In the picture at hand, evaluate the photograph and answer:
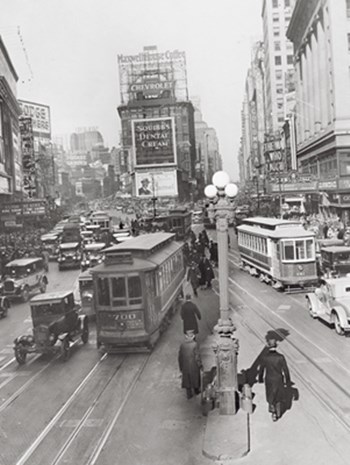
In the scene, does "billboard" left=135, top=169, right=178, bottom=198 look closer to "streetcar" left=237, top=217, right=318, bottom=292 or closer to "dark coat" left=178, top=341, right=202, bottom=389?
"streetcar" left=237, top=217, right=318, bottom=292

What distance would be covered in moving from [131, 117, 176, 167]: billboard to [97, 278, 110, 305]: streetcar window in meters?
92.6

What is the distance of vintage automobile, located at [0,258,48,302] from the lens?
27016 millimetres

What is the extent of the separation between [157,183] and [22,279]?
81.7m

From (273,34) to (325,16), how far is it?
7031cm

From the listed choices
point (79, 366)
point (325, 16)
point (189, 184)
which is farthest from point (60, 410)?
point (189, 184)

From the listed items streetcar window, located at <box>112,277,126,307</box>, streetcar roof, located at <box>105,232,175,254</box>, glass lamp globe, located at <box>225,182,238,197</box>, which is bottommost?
streetcar window, located at <box>112,277,126,307</box>

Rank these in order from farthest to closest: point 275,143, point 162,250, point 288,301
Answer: point 275,143, point 288,301, point 162,250

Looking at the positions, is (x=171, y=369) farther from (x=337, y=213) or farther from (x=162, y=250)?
(x=337, y=213)

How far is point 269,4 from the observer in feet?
396

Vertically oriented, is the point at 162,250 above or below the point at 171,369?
above

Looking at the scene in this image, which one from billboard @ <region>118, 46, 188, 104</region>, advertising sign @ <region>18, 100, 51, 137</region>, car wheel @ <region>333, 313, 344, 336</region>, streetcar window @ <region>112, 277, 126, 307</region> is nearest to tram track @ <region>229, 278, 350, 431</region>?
car wheel @ <region>333, 313, 344, 336</region>

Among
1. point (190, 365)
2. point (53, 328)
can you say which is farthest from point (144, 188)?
point (190, 365)

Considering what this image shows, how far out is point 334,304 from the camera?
17.5m

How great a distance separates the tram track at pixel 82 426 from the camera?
30.3 ft
